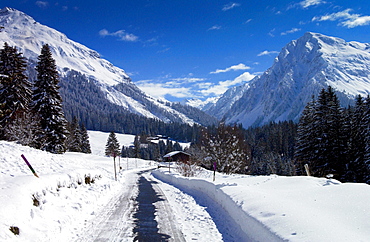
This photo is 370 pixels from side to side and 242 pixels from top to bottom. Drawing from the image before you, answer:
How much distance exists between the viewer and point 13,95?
26.5 metres

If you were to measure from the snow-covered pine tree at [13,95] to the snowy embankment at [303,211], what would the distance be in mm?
24975

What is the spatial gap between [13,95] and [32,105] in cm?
219

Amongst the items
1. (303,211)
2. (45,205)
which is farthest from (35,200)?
(303,211)

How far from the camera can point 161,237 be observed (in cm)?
732

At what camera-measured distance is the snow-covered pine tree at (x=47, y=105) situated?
28266mm

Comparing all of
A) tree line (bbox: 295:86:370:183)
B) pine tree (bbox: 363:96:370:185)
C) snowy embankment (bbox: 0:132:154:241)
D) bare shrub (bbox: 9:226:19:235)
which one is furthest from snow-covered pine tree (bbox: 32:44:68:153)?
pine tree (bbox: 363:96:370:185)

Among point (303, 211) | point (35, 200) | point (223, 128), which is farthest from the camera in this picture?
point (223, 128)

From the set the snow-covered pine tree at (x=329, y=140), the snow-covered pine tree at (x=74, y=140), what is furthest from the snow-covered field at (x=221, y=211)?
the snow-covered pine tree at (x=74, y=140)

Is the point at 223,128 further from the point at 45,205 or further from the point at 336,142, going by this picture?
the point at 45,205

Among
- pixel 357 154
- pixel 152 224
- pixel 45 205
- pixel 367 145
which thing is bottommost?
pixel 152 224

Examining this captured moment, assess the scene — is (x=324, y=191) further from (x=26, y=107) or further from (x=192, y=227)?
(x=26, y=107)

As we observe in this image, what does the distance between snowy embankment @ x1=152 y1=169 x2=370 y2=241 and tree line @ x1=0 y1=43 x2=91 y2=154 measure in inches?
967

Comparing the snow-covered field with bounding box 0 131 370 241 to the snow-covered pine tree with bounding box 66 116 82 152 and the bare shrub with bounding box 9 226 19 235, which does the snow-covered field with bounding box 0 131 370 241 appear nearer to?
the bare shrub with bounding box 9 226 19 235

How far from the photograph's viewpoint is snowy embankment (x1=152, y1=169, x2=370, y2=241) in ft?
16.6
